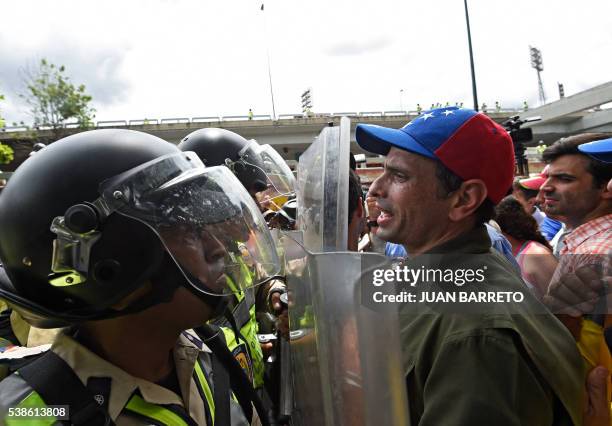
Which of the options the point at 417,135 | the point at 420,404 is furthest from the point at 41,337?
the point at 417,135

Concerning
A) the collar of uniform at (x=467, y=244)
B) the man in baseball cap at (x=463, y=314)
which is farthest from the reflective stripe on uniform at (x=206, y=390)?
the collar of uniform at (x=467, y=244)

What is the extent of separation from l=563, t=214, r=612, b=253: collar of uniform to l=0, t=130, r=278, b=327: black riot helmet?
194 cm

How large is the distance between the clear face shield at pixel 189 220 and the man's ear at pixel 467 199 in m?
0.68

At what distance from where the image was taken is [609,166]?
103 inches

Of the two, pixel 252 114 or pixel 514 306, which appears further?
pixel 252 114

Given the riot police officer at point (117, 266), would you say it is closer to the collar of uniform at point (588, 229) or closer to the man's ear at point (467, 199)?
the man's ear at point (467, 199)

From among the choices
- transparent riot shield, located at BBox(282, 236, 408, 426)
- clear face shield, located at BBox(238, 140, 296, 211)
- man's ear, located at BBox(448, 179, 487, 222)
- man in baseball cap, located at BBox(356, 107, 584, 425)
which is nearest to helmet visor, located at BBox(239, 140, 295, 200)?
clear face shield, located at BBox(238, 140, 296, 211)

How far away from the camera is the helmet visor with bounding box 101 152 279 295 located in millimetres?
1321

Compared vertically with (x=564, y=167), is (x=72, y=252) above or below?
below

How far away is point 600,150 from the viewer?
97.7 inches

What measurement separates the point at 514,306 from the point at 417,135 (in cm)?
Result: 67

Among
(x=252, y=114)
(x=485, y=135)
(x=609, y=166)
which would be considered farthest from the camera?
(x=252, y=114)

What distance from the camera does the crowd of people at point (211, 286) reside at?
1085 mm

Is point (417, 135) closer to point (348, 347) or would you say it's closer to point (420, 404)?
point (420, 404)
